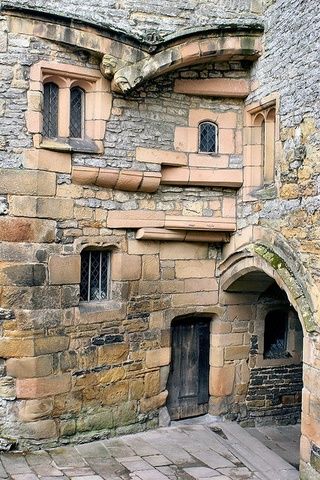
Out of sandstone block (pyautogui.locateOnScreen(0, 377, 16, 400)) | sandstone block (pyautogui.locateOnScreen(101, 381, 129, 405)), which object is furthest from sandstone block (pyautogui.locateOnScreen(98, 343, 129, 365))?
sandstone block (pyautogui.locateOnScreen(0, 377, 16, 400))

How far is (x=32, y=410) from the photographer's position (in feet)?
24.2

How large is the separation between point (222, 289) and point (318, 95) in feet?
10.6

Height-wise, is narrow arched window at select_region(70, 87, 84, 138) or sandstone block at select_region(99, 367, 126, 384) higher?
narrow arched window at select_region(70, 87, 84, 138)

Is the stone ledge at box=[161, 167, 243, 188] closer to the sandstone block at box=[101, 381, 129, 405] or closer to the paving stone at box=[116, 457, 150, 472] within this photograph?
the sandstone block at box=[101, 381, 129, 405]

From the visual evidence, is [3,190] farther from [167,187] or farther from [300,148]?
[300,148]

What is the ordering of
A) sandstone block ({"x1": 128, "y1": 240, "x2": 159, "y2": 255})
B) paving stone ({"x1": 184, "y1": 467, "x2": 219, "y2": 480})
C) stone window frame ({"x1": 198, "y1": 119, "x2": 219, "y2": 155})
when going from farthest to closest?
→ stone window frame ({"x1": 198, "y1": 119, "x2": 219, "y2": 155}) < sandstone block ({"x1": 128, "y1": 240, "x2": 159, "y2": 255}) < paving stone ({"x1": 184, "y1": 467, "x2": 219, "y2": 480})

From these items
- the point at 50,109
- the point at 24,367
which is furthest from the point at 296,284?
the point at 50,109

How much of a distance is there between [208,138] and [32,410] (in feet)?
13.5

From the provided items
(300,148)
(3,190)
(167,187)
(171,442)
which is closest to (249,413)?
(171,442)

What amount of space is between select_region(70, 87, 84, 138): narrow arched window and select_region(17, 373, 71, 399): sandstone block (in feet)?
9.52

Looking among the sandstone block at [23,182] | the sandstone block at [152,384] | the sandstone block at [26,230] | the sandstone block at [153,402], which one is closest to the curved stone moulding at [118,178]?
the sandstone block at [23,182]

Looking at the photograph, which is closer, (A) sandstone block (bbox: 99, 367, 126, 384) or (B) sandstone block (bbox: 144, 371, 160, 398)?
(A) sandstone block (bbox: 99, 367, 126, 384)

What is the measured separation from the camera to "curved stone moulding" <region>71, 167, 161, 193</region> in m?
7.59

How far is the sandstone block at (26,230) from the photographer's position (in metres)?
7.23
